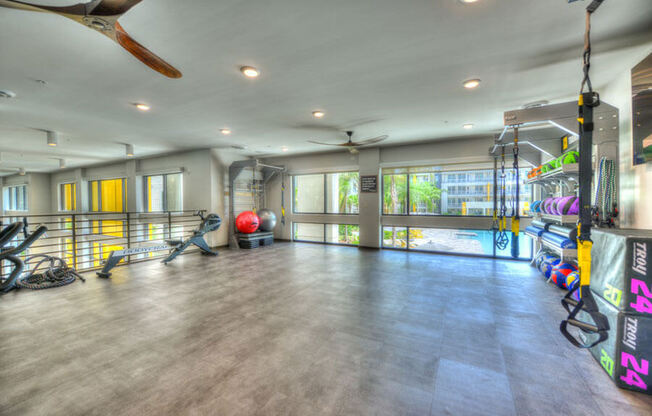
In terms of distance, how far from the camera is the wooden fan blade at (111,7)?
1.50 m

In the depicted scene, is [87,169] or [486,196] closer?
[486,196]

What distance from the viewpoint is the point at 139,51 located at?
197 centimetres

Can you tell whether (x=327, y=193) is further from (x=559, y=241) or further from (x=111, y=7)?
(x=111, y=7)

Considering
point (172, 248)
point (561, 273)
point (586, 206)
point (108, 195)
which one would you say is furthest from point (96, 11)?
point (108, 195)

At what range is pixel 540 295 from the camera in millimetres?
3736

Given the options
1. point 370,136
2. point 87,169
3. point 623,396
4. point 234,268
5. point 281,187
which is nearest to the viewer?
point 623,396

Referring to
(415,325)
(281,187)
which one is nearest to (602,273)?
(415,325)

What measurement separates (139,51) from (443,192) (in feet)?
21.4

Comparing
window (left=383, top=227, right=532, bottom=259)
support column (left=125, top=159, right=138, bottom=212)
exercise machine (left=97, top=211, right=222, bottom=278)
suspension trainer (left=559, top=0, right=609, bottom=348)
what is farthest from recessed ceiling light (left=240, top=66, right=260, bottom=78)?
support column (left=125, top=159, right=138, bottom=212)

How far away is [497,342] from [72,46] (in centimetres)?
488

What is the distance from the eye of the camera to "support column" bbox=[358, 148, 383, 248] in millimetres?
7254

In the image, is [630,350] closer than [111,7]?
No

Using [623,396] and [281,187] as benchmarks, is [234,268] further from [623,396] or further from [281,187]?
[623,396]

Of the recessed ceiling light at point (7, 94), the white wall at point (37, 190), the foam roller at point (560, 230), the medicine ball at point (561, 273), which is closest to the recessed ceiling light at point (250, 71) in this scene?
the recessed ceiling light at point (7, 94)
